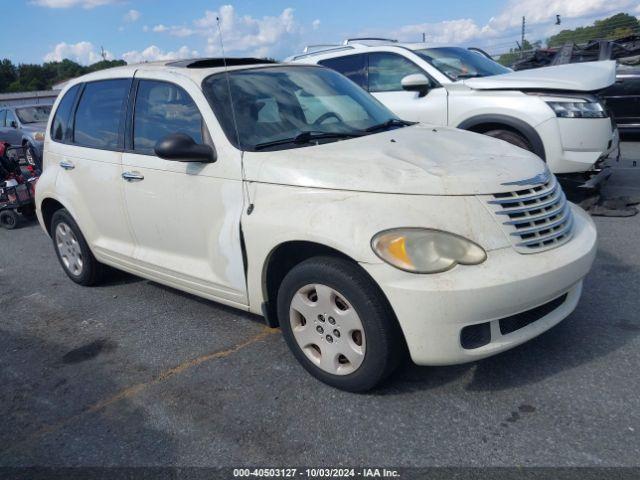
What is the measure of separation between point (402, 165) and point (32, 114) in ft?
47.4

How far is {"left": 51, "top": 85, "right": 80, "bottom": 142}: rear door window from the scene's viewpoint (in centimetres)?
488

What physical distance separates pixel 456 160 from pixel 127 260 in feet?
8.41

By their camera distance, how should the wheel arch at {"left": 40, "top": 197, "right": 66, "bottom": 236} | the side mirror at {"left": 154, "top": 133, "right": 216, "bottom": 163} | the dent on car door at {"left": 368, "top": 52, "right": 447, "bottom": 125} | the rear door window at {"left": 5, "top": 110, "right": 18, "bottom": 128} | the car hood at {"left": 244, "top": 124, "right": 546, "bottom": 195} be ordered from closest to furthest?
the car hood at {"left": 244, "top": 124, "right": 546, "bottom": 195} → the side mirror at {"left": 154, "top": 133, "right": 216, "bottom": 163} → the wheel arch at {"left": 40, "top": 197, "right": 66, "bottom": 236} → the dent on car door at {"left": 368, "top": 52, "right": 447, "bottom": 125} → the rear door window at {"left": 5, "top": 110, "right": 18, "bottom": 128}

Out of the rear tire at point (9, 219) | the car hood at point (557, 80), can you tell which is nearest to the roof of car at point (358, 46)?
the car hood at point (557, 80)

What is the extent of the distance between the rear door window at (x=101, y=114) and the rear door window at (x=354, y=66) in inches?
148

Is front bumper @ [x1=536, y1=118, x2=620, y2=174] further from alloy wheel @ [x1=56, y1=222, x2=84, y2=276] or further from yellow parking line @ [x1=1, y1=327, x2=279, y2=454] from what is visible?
alloy wheel @ [x1=56, y1=222, x2=84, y2=276]

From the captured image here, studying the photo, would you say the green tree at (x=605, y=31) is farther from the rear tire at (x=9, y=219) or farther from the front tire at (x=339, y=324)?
the front tire at (x=339, y=324)

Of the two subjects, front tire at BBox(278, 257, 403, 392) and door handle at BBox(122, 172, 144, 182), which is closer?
front tire at BBox(278, 257, 403, 392)

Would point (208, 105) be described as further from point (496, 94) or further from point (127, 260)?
point (496, 94)

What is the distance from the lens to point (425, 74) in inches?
272

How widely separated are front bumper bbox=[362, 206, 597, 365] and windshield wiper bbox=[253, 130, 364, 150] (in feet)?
3.68

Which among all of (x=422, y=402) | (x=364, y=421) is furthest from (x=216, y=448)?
(x=422, y=402)

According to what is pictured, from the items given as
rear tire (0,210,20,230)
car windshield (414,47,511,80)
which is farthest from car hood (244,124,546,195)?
rear tire (0,210,20,230)

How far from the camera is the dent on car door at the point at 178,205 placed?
345cm
